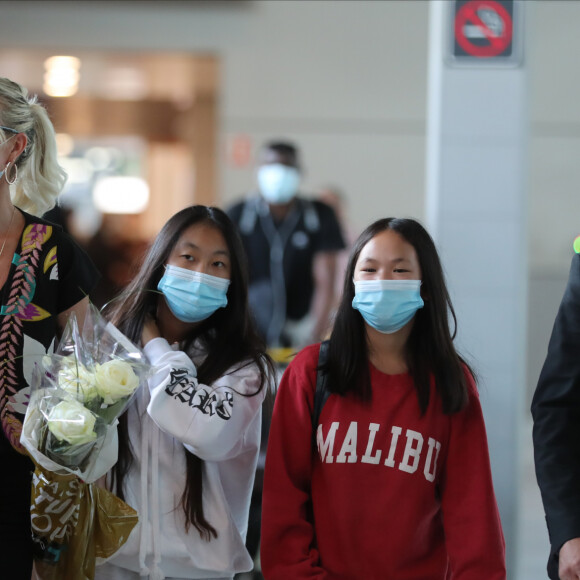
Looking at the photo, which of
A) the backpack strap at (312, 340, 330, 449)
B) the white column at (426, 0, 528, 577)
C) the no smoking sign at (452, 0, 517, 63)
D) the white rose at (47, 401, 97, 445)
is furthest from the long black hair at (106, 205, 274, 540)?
the no smoking sign at (452, 0, 517, 63)

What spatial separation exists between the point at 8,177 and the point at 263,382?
0.87 metres

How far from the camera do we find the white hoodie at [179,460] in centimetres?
254

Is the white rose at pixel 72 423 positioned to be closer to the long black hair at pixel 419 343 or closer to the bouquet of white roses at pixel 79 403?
the bouquet of white roses at pixel 79 403

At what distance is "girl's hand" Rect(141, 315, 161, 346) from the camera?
2.74m

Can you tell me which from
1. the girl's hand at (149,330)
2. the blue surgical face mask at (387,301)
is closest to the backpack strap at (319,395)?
the blue surgical face mask at (387,301)

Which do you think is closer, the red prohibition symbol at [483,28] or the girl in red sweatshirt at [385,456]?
the girl in red sweatshirt at [385,456]

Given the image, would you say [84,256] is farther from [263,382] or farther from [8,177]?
[263,382]

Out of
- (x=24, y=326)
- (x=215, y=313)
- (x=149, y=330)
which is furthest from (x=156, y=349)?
(x=24, y=326)

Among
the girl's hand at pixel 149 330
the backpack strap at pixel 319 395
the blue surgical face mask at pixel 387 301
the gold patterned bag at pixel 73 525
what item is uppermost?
the blue surgical face mask at pixel 387 301

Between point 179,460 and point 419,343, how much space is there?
731mm

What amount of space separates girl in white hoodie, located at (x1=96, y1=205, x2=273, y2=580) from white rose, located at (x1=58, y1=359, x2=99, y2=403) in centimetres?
30

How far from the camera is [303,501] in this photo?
2568mm

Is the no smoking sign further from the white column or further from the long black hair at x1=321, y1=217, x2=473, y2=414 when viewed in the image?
the long black hair at x1=321, y1=217, x2=473, y2=414

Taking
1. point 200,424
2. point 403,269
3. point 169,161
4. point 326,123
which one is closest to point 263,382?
point 200,424
